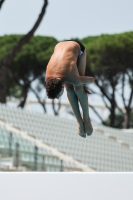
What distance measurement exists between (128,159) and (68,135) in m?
1.25

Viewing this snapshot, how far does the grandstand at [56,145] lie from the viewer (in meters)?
11.5

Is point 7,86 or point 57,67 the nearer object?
point 57,67

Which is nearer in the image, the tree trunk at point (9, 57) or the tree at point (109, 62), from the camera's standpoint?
the tree trunk at point (9, 57)

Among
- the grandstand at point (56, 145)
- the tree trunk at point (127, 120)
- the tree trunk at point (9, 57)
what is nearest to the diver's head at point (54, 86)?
the grandstand at point (56, 145)

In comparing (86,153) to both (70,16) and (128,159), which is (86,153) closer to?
(128,159)

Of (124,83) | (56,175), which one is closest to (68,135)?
(124,83)

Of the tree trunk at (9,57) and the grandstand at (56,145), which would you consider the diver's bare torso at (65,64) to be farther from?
the tree trunk at (9,57)

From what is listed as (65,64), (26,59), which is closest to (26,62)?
(26,59)

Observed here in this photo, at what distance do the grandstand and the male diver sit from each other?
6454 mm

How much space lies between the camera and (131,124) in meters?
14.0

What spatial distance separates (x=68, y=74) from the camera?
4711 mm

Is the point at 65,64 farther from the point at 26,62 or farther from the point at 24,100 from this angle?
the point at 26,62

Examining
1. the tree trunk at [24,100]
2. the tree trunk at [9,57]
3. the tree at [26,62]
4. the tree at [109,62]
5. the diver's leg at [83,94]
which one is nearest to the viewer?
the diver's leg at [83,94]

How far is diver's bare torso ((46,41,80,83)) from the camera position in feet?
15.3
